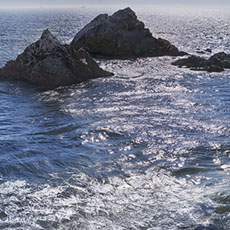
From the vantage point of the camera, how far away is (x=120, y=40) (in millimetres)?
45750

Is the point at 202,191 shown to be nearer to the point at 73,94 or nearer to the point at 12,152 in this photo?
the point at 12,152

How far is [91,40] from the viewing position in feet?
152

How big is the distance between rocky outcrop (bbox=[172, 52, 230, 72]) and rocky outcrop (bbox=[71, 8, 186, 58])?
743 centimetres

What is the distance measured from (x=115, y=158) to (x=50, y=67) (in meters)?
17.0

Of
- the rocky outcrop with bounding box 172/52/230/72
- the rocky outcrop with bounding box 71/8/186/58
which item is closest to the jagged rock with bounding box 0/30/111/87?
the rocky outcrop with bounding box 172/52/230/72

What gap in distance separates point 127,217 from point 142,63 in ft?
101

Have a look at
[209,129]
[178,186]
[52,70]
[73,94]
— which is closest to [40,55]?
[52,70]

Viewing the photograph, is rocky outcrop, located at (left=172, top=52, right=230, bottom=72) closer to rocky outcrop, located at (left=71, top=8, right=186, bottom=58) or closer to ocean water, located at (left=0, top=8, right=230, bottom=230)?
rocky outcrop, located at (left=71, top=8, right=186, bottom=58)

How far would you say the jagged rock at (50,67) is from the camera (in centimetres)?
3009

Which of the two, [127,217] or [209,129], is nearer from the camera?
[127,217]

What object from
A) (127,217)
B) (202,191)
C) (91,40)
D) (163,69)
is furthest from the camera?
(91,40)

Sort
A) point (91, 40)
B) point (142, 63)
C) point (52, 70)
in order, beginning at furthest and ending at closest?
point (91, 40) → point (142, 63) → point (52, 70)

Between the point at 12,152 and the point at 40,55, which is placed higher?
the point at 40,55

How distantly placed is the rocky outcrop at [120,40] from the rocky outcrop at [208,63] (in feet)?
24.4
